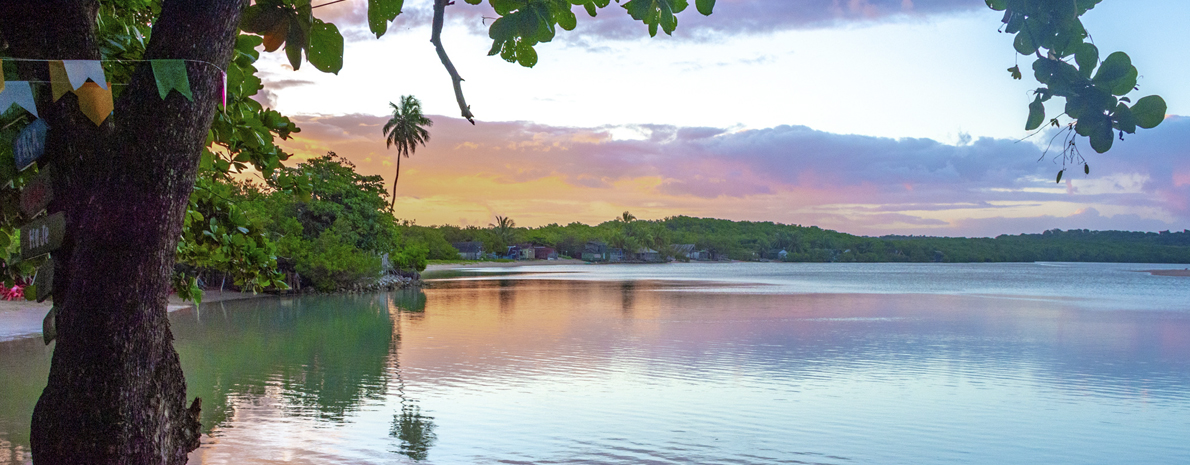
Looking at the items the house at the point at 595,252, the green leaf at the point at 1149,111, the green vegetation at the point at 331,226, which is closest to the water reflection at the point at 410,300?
the green vegetation at the point at 331,226

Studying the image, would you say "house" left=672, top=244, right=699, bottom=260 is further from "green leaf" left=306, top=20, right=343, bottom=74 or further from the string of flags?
the string of flags

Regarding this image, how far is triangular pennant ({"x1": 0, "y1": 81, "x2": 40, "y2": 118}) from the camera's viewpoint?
2.20m

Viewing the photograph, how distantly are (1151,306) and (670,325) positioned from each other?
2317 centimetres

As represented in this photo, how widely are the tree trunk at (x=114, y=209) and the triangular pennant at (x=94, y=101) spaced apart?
0.87ft

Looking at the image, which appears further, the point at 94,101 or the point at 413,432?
the point at 413,432

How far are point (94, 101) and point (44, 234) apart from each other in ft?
2.12

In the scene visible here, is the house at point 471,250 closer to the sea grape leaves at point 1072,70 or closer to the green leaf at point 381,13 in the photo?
the green leaf at point 381,13

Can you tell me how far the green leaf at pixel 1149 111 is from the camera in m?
1.63

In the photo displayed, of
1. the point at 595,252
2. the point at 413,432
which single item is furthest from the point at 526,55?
the point at 595,252

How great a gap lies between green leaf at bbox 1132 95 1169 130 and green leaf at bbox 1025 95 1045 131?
18 centimetres

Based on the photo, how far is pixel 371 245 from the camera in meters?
39.2

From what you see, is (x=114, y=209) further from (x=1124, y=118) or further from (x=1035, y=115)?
(x=1124, y=118)

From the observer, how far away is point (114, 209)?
2.53 m

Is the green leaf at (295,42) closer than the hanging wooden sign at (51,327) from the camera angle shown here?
Yes
